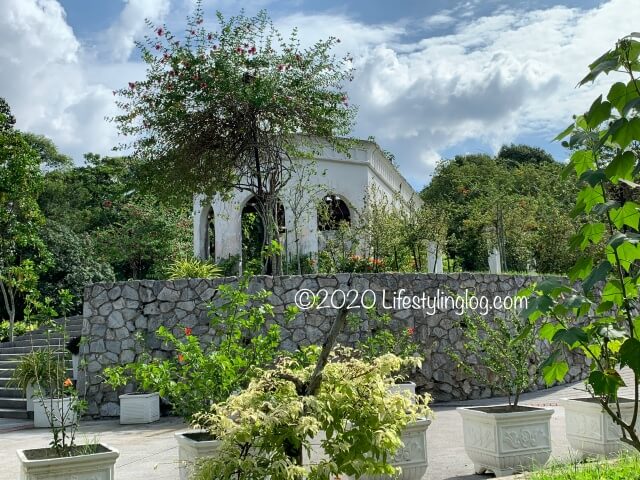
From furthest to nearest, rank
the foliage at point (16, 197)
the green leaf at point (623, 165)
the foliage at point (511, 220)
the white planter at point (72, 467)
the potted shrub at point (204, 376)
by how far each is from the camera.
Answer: the foliage at point (511, 220) < the foliage at point (16, 197) < the potted shrub at point (204, 376) < the white planter at point (72, 467) < the green leaf at point (623, 165)

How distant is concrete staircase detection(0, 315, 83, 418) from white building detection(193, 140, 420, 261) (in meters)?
4.00

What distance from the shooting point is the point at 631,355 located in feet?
7.48

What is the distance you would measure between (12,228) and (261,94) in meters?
7.20

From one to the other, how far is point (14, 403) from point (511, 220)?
1330 cm

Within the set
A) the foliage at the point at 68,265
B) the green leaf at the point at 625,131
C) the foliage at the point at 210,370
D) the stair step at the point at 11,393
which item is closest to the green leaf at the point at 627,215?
the green leaf at the point at 625,131

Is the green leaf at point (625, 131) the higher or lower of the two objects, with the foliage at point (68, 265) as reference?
lower

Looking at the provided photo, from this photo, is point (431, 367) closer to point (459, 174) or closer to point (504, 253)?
point (504, 253)

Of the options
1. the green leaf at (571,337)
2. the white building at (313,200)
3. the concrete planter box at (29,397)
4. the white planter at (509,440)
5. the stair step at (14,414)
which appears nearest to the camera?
the green leaf at (571,337)

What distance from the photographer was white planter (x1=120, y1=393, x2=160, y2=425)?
11.3 metres

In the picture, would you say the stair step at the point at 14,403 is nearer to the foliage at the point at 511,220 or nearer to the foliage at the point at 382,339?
the foliage at the point at 382,339

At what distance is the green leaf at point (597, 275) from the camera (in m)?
2.40

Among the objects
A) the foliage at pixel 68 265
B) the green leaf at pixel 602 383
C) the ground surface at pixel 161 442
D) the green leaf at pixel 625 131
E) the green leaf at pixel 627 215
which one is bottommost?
the ground surface at pixel 161 442

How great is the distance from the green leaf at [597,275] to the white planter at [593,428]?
14.8ft

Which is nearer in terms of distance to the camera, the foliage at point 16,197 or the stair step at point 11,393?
the stair step at point 11,393
